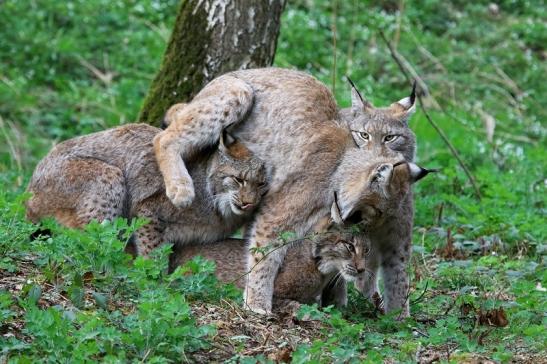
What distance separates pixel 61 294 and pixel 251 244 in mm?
1492

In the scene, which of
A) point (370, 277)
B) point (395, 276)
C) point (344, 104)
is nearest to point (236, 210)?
point (370, 277)

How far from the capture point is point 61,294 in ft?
17.2

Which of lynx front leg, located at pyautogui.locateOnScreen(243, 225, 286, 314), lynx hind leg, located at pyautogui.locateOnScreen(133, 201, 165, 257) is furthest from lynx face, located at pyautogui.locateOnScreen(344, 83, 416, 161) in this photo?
lynx hind leg, located at pyautogui.locateOnScreen(133, 201, 165, 257)

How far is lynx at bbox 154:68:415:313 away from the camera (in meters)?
6.34

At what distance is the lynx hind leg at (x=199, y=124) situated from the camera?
6.86m

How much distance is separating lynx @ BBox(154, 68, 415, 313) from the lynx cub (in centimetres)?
10

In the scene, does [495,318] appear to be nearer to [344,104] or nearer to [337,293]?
[337,293]

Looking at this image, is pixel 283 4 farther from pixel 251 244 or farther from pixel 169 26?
pixel 169 26

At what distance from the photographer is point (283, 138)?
6785 mm

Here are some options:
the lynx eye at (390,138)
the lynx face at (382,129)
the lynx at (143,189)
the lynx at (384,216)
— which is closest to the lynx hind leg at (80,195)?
the lynx at (143,189)

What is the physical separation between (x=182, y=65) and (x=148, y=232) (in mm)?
1903

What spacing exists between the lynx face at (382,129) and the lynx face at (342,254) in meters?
0.68

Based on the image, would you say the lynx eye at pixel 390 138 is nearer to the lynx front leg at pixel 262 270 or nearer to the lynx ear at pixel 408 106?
the lynx ear at pixel 408 106

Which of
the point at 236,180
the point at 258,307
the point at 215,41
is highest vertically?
A: the point at 215,41
